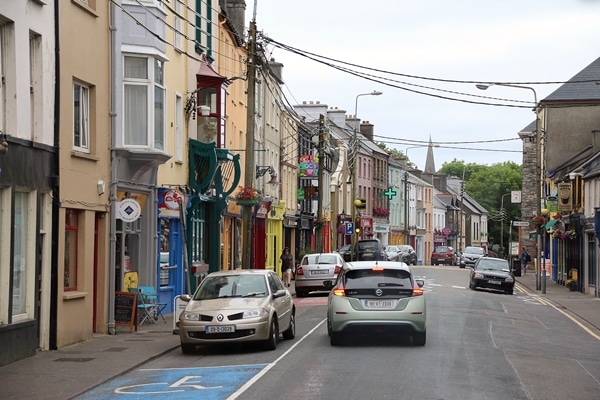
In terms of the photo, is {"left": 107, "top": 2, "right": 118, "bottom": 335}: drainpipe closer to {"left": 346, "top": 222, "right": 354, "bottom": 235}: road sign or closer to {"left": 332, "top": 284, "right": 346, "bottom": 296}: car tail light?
{"left": 332, "top": 284, "right": 346, "bottom": 296}: car tail light

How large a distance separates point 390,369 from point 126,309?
31.0ft

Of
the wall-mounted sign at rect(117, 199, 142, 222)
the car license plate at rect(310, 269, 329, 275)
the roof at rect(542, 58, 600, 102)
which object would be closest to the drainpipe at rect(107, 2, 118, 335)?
the wall-mounted sign at rect(117, 199, 142, 222)

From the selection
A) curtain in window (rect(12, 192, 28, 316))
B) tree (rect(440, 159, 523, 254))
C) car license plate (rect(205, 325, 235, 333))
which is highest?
tree (rect(440, 159, 523, 254))

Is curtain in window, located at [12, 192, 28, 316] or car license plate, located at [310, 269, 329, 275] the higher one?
curtain in window, located at [12, 192, 28, 316]

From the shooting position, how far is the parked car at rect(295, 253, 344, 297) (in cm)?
3731

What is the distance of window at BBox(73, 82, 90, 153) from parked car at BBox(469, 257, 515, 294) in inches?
936

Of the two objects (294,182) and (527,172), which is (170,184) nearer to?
(294,182)

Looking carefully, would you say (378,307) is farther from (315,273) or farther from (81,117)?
(315,273)

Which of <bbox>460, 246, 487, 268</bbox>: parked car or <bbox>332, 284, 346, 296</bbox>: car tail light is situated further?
<bbox>460, 246, 487, 268</bbox>: parked car

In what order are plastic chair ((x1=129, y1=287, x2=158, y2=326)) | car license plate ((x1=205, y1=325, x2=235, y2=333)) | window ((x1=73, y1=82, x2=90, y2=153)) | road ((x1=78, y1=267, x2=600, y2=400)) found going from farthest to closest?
plastic chair ((x1=129, y1=287, x2=158, y2=326))
window ((x1=73, y1=82, x2=90, y2=153))
car license plate ((x1=205, y1=325, x2=235, y2=333))
road ((x1=78, y1=267, x2=600, y2=400))

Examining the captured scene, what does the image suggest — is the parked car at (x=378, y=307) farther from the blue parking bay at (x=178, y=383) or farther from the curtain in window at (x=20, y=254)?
the curtain in window at (x=20, y=254)

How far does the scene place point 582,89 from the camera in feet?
206

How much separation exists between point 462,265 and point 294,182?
63.7ft

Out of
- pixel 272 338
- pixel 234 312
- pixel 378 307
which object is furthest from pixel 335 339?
pixel 234 312
